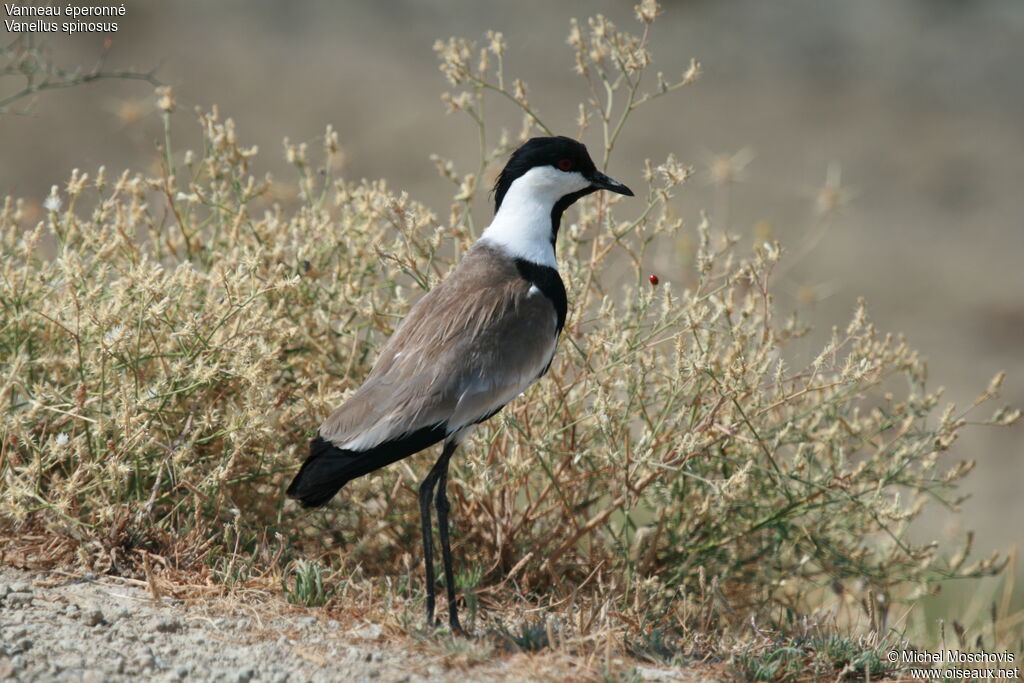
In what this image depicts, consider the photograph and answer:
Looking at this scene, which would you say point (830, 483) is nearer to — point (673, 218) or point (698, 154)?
point (673, 218)

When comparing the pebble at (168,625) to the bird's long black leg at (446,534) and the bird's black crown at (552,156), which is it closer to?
the bird's long black leg at (446,534)

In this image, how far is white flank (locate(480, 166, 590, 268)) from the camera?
402 cm

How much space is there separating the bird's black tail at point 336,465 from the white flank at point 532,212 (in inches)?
30.6

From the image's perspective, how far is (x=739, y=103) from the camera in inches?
628

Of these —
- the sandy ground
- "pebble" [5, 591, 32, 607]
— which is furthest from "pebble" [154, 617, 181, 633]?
"pebble" [5, 591, 32, 607]

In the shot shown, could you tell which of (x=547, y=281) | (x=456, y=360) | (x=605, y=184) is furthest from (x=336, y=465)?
(x=605, y=184)

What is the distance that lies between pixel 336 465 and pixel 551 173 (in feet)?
4.10

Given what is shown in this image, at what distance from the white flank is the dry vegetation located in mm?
212

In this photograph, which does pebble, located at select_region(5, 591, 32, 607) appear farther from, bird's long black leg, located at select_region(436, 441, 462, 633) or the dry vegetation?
bird's long black leg, located at select_region(436, 441, 462, 633)

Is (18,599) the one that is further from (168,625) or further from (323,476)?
(323,476)

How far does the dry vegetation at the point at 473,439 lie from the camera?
3789mm

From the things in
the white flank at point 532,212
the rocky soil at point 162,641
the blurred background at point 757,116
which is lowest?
the rocky soil at point 162,641

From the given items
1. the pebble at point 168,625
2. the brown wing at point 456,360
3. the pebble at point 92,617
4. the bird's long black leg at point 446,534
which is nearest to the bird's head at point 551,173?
the brown wing at point 456,360

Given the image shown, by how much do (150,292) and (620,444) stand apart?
5.65 feet
